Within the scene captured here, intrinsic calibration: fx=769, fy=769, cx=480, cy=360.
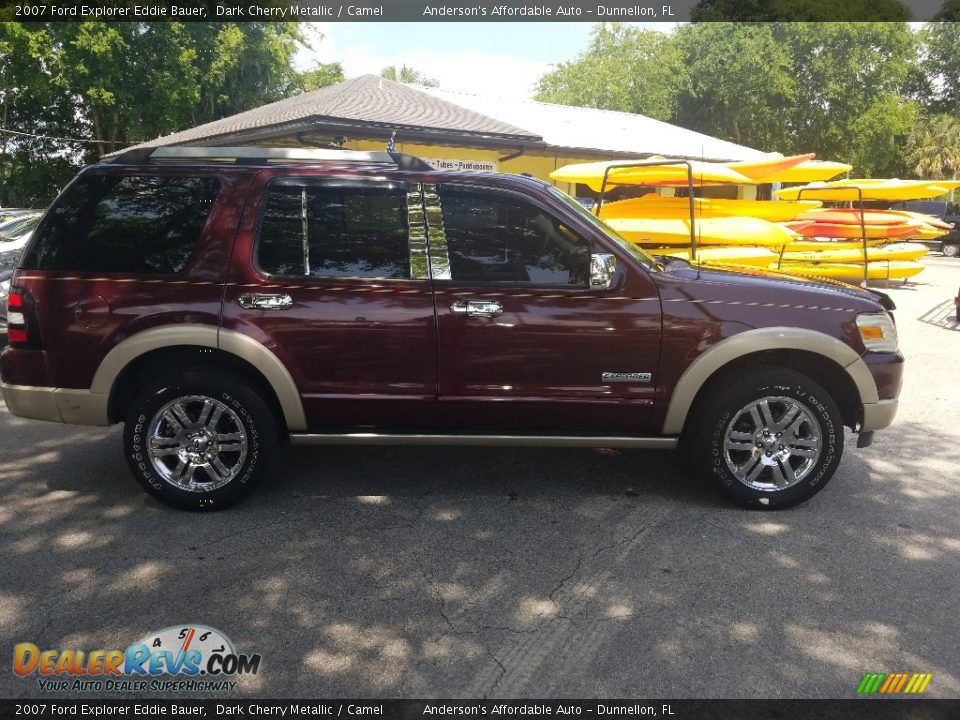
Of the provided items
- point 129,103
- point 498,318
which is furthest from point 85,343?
point 129,103

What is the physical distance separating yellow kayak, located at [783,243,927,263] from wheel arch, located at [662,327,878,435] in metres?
11.5

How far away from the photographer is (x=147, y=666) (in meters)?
2.89

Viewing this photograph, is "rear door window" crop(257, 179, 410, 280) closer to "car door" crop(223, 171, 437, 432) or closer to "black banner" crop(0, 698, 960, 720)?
"car door" crop(223, 171, 437, 432)

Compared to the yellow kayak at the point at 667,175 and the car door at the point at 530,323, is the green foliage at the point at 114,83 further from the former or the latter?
the car door at the point at 530,323

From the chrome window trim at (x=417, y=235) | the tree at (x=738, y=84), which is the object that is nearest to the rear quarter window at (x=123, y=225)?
the chrome window trim at (x=417, y=235)

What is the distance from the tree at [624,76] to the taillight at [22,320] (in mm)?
44159

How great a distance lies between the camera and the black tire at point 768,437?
14.1ft

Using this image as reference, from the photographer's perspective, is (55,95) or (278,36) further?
(278,36)

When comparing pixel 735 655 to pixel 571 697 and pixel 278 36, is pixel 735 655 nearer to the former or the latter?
pixel 571 697

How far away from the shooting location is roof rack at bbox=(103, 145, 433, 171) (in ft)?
14.2

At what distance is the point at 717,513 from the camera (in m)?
4.40

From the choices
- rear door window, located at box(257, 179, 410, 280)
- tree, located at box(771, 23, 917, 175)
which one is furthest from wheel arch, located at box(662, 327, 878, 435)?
tree, located at box(771, 23, 917, 175)

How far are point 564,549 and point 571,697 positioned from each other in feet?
3.98

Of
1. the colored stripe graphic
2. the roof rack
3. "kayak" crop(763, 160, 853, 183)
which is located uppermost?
"kayak" crop(763, 160, 853, 183)
